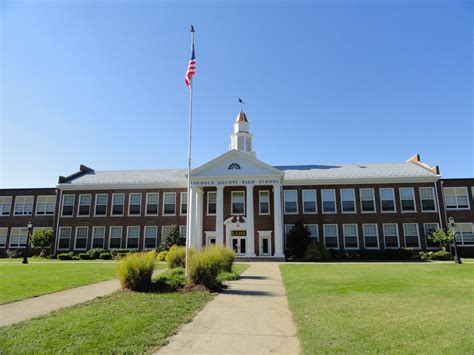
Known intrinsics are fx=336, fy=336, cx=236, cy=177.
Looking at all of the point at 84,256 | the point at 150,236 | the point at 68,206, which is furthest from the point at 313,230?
the point at 68,206

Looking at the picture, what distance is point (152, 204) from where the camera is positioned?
1523 inches

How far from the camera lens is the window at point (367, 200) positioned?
3594 cm

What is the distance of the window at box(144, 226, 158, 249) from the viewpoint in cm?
3766

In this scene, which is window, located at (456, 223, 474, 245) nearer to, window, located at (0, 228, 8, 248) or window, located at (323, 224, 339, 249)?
window, located at (323, 224, 339, 249)

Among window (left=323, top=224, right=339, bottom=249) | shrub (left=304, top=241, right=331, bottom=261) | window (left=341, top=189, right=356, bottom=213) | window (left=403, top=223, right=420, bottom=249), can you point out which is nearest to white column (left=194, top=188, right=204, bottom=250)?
shrub (left=304, top=241, right=331, bottom=261)

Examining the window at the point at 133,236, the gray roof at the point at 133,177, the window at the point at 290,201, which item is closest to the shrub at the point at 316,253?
the window at the point at 290,201

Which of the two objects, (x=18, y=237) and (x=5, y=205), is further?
(x=5, y=205)

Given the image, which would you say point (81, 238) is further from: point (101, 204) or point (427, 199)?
point (427, 199)

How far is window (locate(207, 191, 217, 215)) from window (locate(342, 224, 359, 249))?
46.1 ft

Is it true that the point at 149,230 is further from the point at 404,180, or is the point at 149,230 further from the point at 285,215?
the point at 404,180

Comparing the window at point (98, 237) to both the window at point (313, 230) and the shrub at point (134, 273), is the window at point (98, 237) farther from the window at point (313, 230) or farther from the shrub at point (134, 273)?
the shrub at point (134, 273)

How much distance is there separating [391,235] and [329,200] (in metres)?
7.17

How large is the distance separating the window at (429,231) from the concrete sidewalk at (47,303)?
32.3 m

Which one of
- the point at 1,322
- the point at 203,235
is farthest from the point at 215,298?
the point at 203,235
